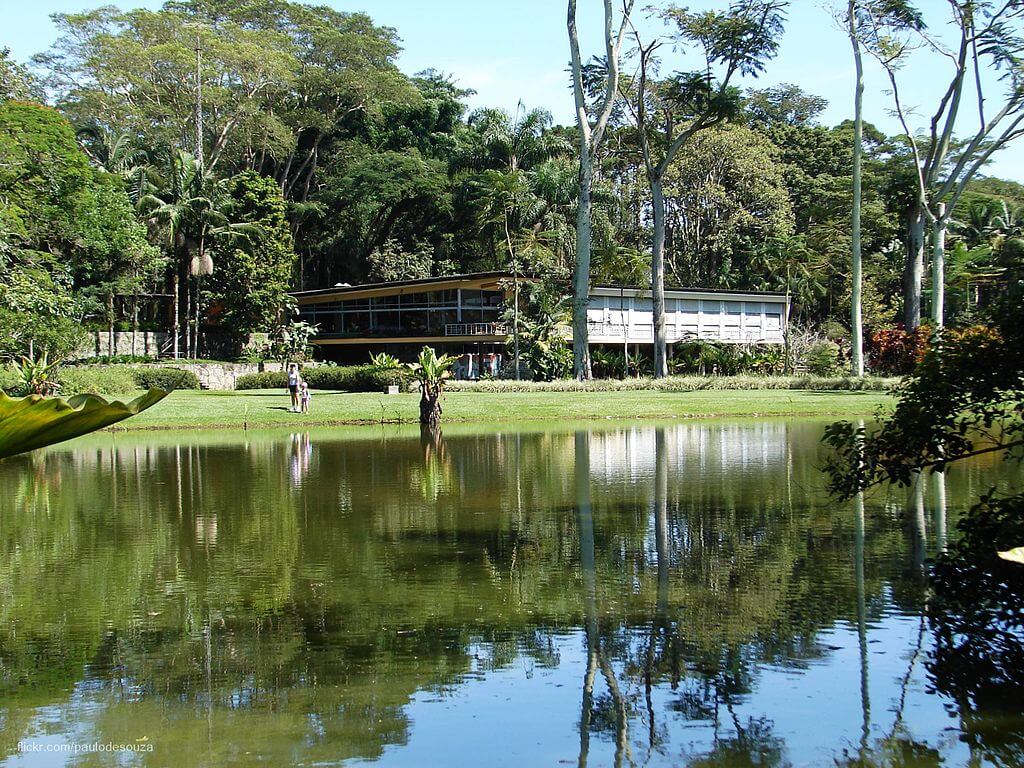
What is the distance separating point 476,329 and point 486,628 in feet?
140

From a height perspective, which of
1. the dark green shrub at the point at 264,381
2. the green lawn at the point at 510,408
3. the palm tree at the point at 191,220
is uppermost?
the palm tree at the point at 191,220

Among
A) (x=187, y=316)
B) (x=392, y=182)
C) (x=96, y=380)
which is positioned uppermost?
(x=392, y=182)

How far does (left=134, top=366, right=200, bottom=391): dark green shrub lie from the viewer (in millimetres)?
42938

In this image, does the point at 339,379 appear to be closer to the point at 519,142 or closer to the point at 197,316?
the point at 197,316

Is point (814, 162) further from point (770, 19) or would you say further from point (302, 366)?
point (302, 366)

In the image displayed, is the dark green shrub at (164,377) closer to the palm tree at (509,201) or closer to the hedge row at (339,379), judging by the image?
the hedge row at (339,379)

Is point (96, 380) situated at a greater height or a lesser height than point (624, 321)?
lesser

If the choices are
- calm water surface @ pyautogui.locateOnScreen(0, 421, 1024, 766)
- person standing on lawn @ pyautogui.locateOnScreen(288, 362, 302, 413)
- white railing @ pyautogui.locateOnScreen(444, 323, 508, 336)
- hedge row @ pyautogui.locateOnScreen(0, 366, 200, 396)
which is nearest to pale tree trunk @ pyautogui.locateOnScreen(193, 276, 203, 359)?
hedge row @ pyautogui.locateOnScreen(0, 366, 200, 396)

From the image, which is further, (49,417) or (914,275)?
(914,275)

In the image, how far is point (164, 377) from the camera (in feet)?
143

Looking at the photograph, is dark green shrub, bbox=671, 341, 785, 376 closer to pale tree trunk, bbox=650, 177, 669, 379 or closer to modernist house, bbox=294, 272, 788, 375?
modernist house, bbox=294, 272, 788, 375

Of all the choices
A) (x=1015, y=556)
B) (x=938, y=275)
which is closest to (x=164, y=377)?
(x=938, y=275)

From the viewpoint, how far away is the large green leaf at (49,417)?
2.02m

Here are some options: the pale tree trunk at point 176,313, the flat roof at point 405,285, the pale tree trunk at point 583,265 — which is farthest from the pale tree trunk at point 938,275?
the pale tree trunk at point 176,313
